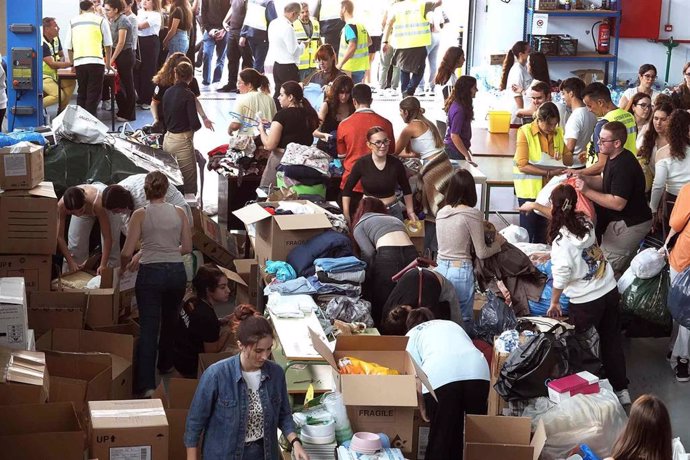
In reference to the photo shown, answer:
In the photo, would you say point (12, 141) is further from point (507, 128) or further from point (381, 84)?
point (381, 84)

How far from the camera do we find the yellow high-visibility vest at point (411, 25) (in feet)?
50.7

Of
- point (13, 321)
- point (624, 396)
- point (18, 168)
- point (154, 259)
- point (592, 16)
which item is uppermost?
point (592, 16)

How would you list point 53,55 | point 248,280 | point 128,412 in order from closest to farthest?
point 128,412 → point 248,280 → point 53,55

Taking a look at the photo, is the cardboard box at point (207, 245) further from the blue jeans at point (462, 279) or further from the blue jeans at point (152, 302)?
the blue jeans at point (462, 279)

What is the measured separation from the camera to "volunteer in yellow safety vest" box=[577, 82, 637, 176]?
8.26 meters

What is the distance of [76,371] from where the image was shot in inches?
225

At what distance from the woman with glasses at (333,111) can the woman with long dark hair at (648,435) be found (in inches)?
201

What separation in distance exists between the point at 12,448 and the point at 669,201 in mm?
5269

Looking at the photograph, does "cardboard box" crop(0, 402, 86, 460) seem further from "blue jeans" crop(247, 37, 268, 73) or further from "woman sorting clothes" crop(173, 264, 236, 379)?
"blue jeans" crop(247, 37, 268, 73)

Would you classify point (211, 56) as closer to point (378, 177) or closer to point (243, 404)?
point (378, 177)

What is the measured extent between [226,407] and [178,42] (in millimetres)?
11255

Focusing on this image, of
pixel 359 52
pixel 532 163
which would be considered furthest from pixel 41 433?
pixel 359 52

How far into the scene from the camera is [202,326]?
6.35 metres

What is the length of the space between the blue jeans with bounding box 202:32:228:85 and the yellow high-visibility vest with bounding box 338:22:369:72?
A: 172 cm
